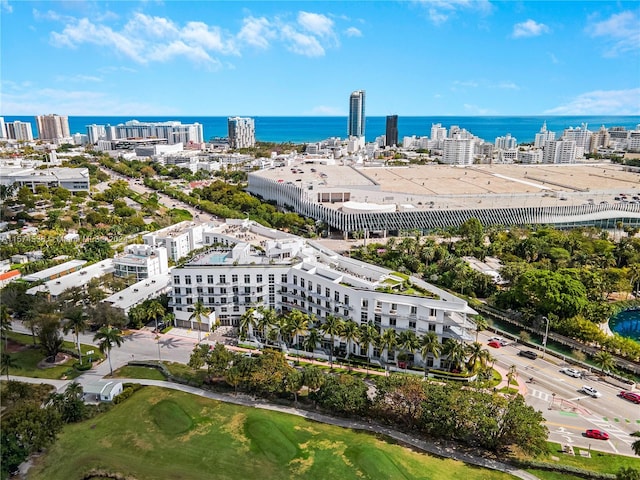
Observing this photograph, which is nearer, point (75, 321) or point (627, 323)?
point (75, 321)

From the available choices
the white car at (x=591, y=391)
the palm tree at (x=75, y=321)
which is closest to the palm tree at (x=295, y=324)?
the palm tree at (x=75, y=321)

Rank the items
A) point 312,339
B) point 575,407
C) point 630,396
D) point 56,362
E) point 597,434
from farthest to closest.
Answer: point 56,362 < point 312,339 < point 630,396 < point 575,407 < point 597,434

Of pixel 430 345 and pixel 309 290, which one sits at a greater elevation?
pixel 309 290

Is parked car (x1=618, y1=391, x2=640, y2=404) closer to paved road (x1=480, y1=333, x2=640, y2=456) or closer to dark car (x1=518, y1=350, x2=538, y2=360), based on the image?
paved road (x1=480, y1=333, x2=640, y2=456)

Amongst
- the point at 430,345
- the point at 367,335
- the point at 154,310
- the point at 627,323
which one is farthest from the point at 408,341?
the point at 627,323

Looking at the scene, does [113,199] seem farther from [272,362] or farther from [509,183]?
[509,183]

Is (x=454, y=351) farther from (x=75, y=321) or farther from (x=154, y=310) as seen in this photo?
(x=75, y=321)
